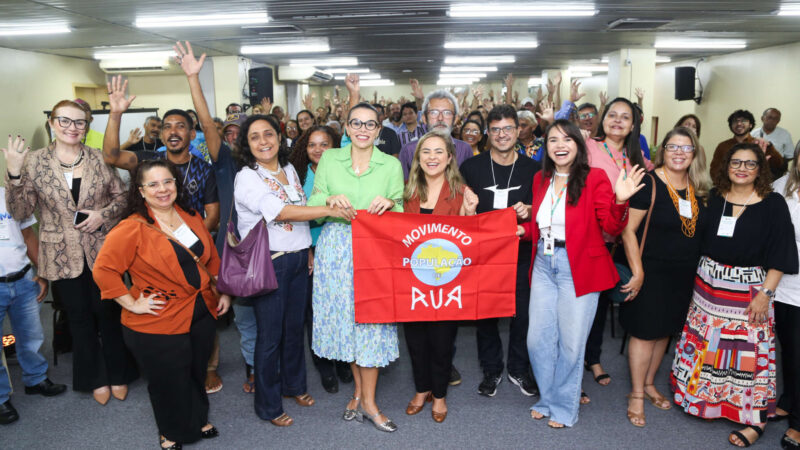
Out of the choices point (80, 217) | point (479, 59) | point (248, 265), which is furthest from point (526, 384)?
point (479, 59)

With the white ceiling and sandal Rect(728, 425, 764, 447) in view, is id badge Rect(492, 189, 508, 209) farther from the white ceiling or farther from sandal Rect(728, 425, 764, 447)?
the white ceiling

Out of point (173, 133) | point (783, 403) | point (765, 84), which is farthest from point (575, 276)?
point (765, 84)

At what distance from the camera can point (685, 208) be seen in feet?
9.73

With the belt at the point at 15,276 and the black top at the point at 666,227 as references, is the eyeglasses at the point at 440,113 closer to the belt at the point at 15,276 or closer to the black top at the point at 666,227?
the black top at the point at 666,227

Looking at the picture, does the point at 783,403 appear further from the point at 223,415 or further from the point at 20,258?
the point at 20,258

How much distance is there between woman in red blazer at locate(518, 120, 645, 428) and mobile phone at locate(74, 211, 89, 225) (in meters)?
2.69

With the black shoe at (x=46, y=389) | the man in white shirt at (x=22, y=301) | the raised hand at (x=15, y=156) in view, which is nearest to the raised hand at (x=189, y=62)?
the raised hand at (x=15, y=156)

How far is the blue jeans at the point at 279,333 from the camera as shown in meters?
2.99

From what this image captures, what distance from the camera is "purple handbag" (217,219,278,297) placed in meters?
2.79

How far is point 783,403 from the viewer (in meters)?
3.22

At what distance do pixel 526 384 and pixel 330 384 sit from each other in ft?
4.56

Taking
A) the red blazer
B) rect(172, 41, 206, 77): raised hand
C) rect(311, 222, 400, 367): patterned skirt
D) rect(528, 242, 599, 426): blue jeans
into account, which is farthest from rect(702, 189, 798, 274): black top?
rect(172, 41, 206, 77): raised hand

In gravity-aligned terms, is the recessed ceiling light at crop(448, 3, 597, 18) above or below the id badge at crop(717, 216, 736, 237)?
above

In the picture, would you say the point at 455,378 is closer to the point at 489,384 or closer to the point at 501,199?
the point at 489,384
